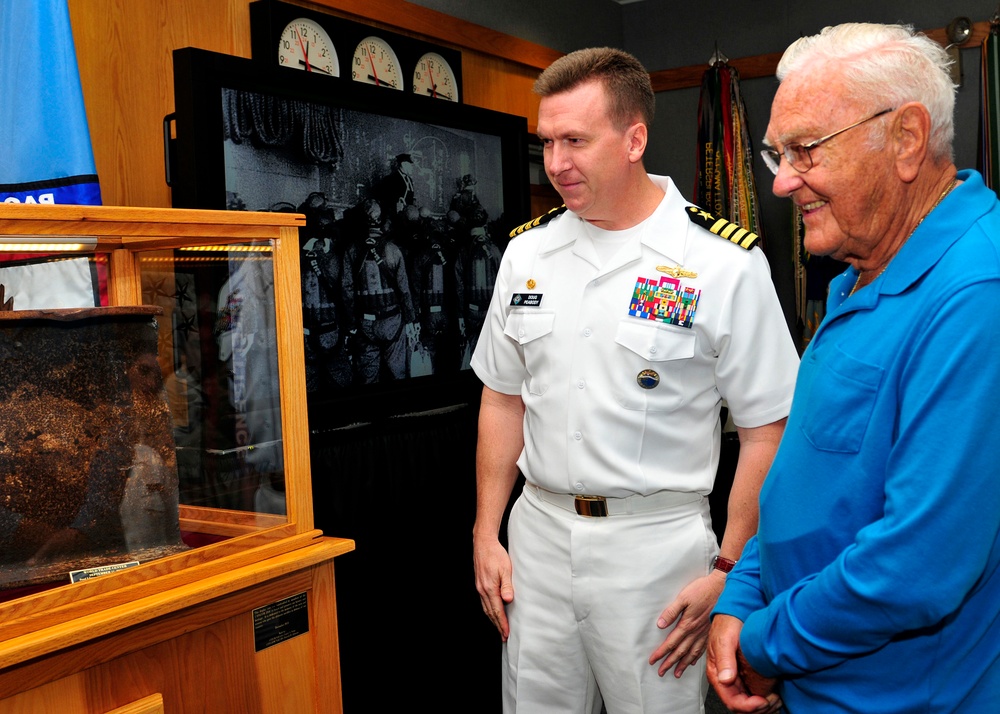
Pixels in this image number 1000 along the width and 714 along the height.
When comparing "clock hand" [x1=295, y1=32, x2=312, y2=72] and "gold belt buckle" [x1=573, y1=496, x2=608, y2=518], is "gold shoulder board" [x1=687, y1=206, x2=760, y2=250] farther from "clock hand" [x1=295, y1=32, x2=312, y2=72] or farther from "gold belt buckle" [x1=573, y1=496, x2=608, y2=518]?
"clock hand" [x1=295, y1=32, x2=312, y2=72]

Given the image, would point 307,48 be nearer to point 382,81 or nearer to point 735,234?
point 382,81

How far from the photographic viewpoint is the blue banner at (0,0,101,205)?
55.6 inches

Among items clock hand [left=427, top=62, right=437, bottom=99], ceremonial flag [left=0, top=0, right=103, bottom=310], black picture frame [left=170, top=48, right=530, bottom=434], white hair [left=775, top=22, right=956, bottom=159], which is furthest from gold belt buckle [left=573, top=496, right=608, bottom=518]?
clock hand [left=427, top=62, right=437, bottom=99]

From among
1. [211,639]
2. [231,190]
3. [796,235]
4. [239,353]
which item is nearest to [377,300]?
[231,190]

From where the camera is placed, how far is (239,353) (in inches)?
52.9

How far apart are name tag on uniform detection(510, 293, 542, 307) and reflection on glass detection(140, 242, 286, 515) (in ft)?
1.99

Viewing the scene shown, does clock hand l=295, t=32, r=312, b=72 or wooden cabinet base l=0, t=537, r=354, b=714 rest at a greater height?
clock hand l=295, t=32, r=312, b=72

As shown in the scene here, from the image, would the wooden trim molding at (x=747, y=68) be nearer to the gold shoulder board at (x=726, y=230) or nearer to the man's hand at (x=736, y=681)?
the gold shoulder board at (x=726, y=230)

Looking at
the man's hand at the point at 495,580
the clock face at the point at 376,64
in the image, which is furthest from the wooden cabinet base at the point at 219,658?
the clock face at the point at 376,64

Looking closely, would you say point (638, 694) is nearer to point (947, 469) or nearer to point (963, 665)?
point (963, 665)

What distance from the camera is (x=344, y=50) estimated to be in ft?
9.05

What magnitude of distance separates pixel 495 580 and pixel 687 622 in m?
0.38

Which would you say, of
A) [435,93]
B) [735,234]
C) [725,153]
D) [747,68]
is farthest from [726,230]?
[747,68]

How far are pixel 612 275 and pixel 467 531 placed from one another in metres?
1.04
